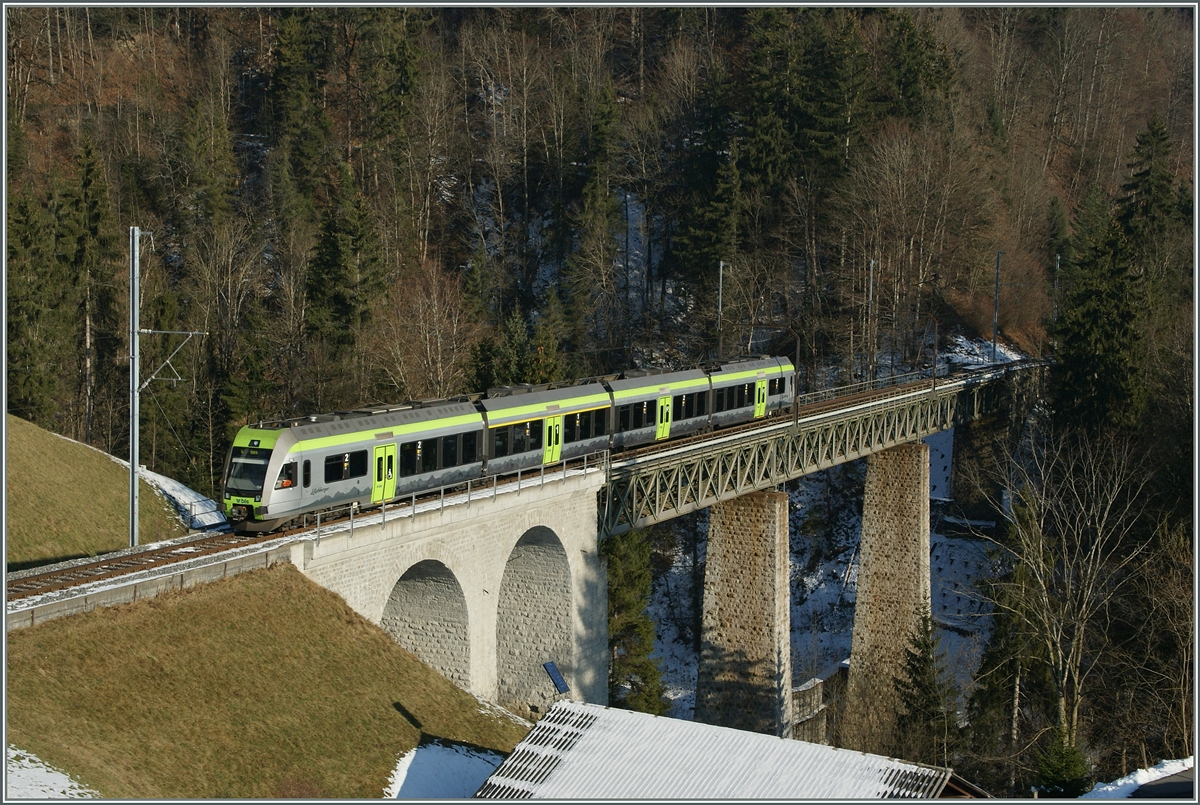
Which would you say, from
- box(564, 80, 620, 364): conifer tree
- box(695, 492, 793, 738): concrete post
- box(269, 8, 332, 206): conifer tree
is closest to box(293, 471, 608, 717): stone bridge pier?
box(695, 492, 793, 738): concrete post

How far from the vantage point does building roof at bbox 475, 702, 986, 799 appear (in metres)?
15.9

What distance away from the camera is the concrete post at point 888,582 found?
39.5 m

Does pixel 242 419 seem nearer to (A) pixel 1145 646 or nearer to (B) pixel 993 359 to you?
(A) pixel 1145 646

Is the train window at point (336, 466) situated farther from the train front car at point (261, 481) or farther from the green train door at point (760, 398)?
the green train door at point (760, 398)

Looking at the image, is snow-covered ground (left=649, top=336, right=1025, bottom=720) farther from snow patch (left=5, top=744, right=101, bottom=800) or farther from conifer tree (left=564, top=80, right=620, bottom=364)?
snow patch (left=5, top=744, right=101, bottom=800)

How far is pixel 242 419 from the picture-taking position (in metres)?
46.6

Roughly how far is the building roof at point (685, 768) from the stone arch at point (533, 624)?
11549mm

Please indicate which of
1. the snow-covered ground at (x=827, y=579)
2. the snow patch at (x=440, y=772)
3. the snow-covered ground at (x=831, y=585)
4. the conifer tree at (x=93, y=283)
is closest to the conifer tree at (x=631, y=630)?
the snow-covered ground at (x=831, y=585)

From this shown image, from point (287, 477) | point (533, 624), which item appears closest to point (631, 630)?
point (533, 624)

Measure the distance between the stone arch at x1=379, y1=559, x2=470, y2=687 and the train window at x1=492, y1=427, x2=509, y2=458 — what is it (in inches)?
163

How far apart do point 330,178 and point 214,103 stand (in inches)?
382

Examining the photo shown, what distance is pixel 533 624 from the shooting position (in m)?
30.1

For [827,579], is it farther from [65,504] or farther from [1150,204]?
[65,504]

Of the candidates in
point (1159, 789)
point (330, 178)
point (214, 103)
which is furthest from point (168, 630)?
point (214, 103)
